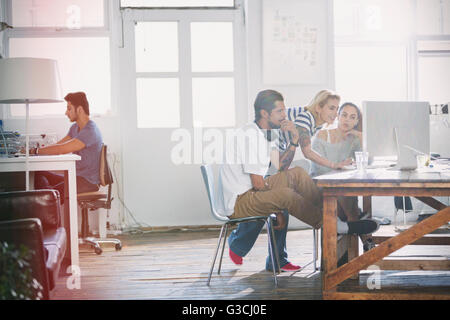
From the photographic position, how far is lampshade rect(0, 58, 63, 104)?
3.22 m

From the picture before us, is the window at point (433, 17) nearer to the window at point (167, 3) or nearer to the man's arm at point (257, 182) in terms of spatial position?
the window at point (167, 3)

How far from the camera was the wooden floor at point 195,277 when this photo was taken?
8.93ft

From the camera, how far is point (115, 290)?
9.25ft

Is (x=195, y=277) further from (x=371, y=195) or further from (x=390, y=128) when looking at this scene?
(x=390, y=128)

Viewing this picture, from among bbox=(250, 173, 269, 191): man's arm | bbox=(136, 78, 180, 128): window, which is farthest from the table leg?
bbox=(136, 78, 180, 128): window

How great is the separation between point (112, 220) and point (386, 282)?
2.81m

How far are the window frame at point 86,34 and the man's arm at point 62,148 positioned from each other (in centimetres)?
102

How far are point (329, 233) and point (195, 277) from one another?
1014mm

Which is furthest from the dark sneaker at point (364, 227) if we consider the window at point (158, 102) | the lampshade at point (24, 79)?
the window at point (158, 102)

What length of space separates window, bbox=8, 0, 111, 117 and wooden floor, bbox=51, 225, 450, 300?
159 centimetres

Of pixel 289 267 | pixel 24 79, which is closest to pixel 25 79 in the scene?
pixel 24 79

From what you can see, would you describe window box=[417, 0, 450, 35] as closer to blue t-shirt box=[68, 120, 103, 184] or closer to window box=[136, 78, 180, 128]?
window box=[136, 78, 180, 128]
